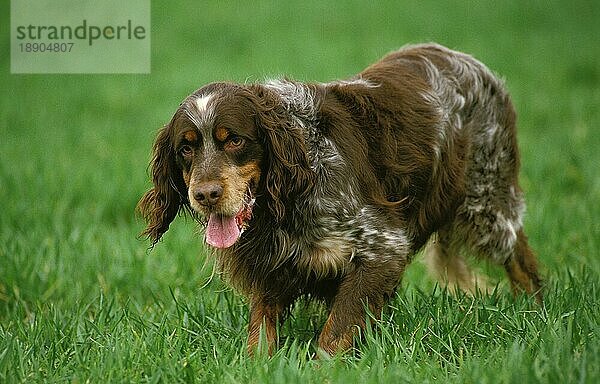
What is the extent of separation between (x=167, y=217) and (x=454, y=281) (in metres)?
2.15

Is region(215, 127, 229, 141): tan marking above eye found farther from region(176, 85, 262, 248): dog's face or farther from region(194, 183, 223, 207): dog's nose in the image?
region(194, 183, 223, 207): dog's nose

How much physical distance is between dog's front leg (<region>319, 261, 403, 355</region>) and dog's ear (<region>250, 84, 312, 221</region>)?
463 mm

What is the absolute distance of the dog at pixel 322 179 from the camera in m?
3.82

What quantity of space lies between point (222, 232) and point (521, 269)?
2.30 meters

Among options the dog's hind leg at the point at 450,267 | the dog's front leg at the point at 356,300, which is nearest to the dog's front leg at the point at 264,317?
the dog's front leg at the point at 356,300

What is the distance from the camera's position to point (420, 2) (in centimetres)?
1822

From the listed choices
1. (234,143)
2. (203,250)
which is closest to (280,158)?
(234,143)

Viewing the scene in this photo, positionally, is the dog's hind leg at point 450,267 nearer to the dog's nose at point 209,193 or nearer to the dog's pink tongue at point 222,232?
the dog's pink tongue at point 222,232

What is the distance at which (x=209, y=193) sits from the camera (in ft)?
11.9

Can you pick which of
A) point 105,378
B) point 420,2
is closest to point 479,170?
point 105,378

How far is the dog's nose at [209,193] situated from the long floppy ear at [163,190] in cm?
43

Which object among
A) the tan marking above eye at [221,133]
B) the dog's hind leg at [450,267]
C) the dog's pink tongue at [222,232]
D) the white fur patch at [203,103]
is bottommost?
the dog's hind leg at [450,267]

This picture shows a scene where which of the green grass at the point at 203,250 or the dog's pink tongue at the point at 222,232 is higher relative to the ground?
the dog's pink tongue at the point at 222,232

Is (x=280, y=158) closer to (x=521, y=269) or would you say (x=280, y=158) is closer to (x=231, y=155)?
(x=231, y=155)
